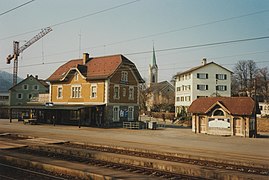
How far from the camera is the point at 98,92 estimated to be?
4091 centimetres

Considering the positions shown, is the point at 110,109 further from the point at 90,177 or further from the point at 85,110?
the point at 90,177

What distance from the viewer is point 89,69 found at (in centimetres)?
4416

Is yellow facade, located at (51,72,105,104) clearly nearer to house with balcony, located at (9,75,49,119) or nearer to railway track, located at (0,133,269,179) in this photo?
railway track, located at (0,133,269,179)

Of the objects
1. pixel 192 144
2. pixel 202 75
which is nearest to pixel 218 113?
pixel 192 144

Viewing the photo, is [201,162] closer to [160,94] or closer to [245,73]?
[245,73]

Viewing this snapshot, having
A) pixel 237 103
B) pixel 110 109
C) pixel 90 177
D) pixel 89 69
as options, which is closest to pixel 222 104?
pixel 237 103

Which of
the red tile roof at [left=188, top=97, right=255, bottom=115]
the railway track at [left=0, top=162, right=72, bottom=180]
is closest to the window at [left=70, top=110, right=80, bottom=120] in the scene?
the red tile roof at [left=188, top=97, right=255, bottom=115]

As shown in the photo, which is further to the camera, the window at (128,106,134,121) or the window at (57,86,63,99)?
the window at (57,86,63,99)

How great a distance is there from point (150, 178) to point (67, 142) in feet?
41.7

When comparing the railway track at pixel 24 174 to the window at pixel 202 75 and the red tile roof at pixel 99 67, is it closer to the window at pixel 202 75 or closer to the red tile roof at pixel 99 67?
the red tile roof at pixel 99 67

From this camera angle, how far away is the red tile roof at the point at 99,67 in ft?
136

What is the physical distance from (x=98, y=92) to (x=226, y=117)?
58.2ft

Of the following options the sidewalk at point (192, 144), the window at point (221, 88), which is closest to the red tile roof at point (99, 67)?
the sidewalk at point (192, 144)

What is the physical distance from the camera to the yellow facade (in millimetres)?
40938
